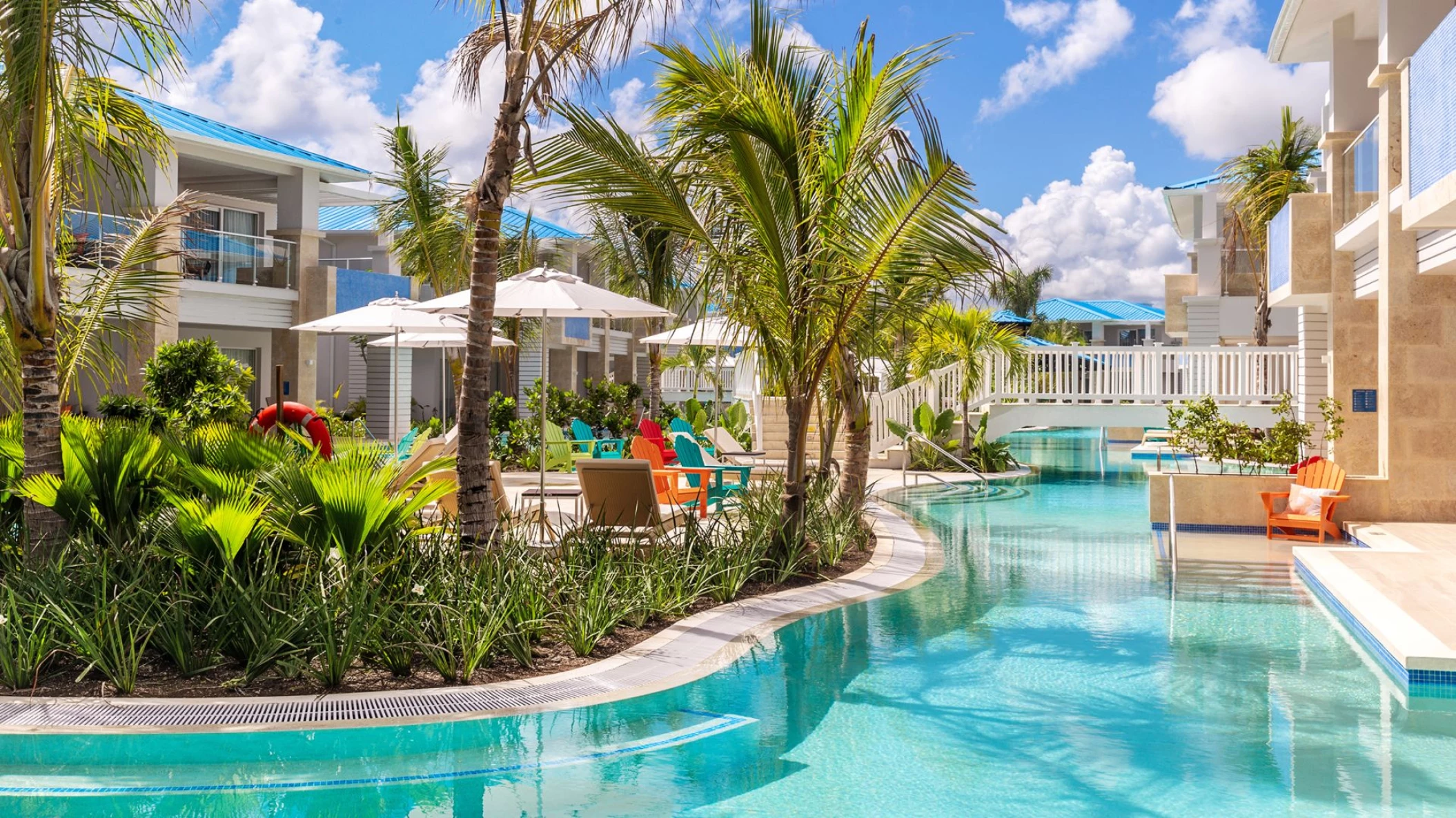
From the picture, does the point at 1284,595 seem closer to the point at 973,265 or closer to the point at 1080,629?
the point at 1080,629

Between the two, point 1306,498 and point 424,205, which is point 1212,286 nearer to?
point 424,205

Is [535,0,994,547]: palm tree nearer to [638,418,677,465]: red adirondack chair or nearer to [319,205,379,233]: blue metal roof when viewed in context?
[638,418,677,465]: red adirondack chair

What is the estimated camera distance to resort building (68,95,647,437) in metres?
21.8

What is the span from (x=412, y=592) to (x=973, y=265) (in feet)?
15.6

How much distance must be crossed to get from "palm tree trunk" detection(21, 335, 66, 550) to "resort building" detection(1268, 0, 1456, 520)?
9.72 metres

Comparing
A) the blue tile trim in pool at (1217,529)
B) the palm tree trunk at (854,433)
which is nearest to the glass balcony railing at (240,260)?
the palm tree trunk at (854,433)

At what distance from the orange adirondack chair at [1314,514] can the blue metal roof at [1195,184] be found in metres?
27.5

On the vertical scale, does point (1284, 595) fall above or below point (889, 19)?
below

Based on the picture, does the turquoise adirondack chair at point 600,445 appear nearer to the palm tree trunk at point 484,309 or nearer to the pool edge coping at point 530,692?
the pool edge coping at point 530,692

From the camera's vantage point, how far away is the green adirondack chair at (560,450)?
17.5 m

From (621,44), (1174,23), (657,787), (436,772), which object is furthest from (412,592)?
(1174,23)

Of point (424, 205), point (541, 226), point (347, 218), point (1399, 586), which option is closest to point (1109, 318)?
point (541, 226)

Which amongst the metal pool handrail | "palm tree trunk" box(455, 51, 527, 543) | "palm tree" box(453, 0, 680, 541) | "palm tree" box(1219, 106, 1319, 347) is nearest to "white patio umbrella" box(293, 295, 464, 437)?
"palm tree" box(453, 0, 680, 541)

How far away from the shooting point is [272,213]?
85.0 ft
